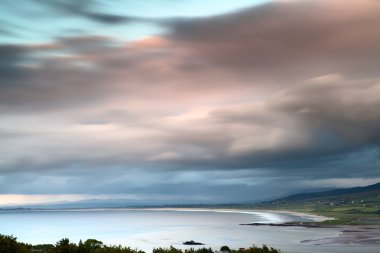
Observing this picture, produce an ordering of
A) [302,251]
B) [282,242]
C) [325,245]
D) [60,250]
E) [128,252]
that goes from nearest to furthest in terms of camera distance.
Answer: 1. [128,252]
2. [60,250]
3. [302,251]
4. [325,245]
5. [282,242]

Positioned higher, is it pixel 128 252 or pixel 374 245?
pixel 128 252

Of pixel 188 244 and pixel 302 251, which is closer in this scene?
pixel 302 251

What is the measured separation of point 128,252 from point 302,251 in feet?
167

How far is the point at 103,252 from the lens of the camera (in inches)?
2136

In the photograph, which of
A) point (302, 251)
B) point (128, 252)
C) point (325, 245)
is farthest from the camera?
point (325, 245)

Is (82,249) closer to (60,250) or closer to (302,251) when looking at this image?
(60,250)

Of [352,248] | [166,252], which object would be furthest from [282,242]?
[166,252]

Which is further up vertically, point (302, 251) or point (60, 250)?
point (60, 250)

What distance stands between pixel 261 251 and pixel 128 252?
16610 millimetres

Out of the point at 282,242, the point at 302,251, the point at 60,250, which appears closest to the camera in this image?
the point at 60,250

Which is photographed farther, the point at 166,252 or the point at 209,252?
the point at 209,252

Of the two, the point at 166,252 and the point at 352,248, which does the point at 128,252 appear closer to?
the point at 166,252

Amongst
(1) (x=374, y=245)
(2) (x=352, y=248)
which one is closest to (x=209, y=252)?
(2) (x=352, y=248)

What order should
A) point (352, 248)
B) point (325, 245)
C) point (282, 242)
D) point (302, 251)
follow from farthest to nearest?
point (282, 242), point (325, 245), point (352, 248), point (302, 251)
